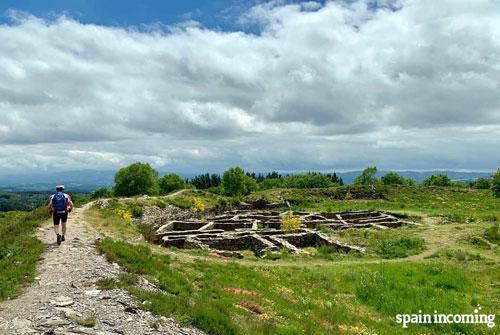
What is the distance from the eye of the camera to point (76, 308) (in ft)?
38.2

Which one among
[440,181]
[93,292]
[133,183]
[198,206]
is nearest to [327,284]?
[93,292]

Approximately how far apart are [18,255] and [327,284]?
14562 mm

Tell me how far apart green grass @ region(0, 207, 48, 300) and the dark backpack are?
5.90ft

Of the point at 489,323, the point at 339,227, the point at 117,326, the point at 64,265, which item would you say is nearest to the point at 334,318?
the point at 489,323

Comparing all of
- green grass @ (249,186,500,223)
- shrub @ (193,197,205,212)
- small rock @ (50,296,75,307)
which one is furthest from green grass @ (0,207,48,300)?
green grass @ (249,186,500,223)

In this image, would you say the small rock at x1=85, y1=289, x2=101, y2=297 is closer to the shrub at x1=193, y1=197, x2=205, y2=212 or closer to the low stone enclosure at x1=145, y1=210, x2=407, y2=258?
the low stone enclosure at x1=145, y1=210, x2=407, y2=258

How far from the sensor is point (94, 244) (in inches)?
808

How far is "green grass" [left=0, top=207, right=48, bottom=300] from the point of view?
13.9 m

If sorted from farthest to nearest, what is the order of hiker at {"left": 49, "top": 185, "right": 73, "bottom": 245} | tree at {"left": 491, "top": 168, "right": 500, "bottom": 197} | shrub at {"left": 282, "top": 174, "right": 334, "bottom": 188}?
1. shrub at {"left": 282, "top": 174, "right": 334, "bottom": 188}
2. tree at {"left": 491, "top": 168, "right": 500, "bottom": 197}
3. hiker at {"left": 49, "top": 185, "right": 73, "bottom": 245}

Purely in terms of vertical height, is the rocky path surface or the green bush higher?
the rocky path surface

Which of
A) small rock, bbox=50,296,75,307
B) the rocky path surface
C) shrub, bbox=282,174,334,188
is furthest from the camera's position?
shrub, bbox=282,174,334,188

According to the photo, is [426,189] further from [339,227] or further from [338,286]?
[338,286]

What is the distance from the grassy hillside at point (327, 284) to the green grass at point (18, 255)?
9.28 feet

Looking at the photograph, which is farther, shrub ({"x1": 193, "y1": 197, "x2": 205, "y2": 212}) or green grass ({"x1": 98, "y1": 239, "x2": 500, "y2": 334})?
shrub ({"x1": 193, "y1": 197, "x2": 205, "y2": 212})
